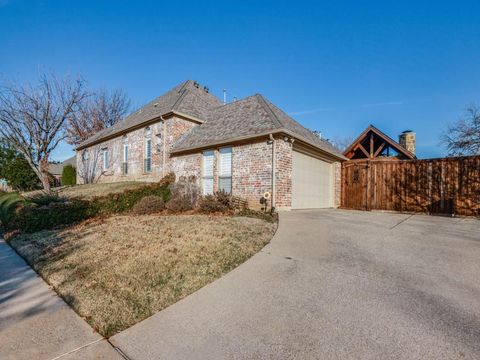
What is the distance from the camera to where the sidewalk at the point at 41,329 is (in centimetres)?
243

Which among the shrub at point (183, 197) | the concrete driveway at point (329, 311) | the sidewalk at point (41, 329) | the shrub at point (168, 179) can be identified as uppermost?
the shrub at point (168, 179)

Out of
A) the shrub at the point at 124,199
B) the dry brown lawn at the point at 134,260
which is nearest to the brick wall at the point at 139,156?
the shrub at the point at 124,199

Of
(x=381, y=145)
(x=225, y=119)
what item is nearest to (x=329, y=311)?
(x=225, y=119)

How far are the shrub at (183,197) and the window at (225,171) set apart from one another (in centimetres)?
119

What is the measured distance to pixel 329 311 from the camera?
300 cm

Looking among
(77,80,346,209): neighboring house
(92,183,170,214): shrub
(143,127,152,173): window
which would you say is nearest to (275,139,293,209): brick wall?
(77,80,346,209): neighboring house

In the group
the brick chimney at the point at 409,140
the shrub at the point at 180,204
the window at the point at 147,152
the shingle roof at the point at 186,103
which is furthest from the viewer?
the window at the point at 147,152

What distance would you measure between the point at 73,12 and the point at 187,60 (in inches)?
231

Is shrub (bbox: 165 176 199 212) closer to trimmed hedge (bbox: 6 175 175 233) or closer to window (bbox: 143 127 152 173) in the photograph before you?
trimmed hedge (bbox: 6 175 175 233)

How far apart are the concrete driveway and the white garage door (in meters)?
5.86

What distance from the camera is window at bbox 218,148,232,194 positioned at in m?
11.3

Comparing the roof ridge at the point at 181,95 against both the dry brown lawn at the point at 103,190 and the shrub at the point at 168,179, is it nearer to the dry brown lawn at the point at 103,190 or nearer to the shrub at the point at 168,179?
the shrub at the point at 168,179

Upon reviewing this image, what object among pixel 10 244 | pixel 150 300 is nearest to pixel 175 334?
pixel 150 300

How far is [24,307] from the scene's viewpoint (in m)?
3.38
